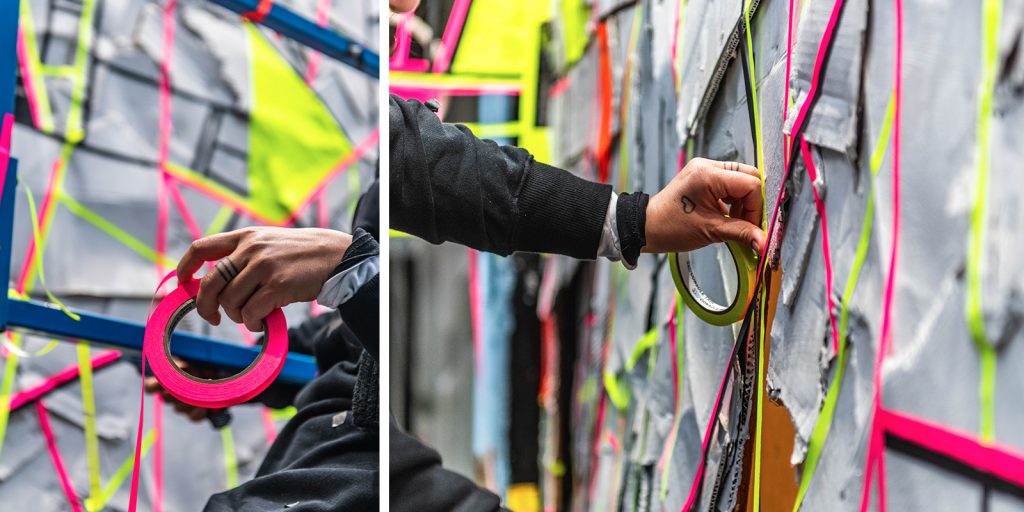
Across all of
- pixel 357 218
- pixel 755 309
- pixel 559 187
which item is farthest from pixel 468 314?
pixel 755 309

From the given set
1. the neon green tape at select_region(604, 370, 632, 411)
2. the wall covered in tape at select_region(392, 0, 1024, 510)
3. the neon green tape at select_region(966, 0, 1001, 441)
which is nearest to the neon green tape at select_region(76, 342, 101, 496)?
the wall covered in tape at select_region(392, 0, 1024, 510)

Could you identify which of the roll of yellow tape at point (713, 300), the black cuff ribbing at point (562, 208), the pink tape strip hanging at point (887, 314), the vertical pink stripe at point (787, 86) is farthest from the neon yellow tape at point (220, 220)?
the pink tape strip hanging at point (887, 314)

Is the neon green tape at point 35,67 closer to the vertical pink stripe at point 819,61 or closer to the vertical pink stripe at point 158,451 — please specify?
the vertical pink stripe at point 158,451

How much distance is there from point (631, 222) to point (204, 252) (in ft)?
1.33

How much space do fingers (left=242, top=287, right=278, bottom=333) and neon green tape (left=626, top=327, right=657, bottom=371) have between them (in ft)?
1.29

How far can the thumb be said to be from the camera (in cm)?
Result: 67

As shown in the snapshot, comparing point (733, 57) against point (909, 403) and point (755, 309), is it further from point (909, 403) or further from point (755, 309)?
point (909, 403)

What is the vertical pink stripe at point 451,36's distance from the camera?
3.20ft

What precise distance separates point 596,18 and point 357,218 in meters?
0.36

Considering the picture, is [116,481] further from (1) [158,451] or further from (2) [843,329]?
(2) [843,329]

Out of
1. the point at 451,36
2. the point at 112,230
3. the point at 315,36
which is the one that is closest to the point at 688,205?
the point at 451,36

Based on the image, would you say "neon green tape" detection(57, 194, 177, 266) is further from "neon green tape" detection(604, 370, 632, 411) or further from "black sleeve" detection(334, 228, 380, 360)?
"neon green tape" detection(604, 370, 632, 411)

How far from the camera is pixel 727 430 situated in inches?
28.8

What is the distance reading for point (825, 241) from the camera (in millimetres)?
547
